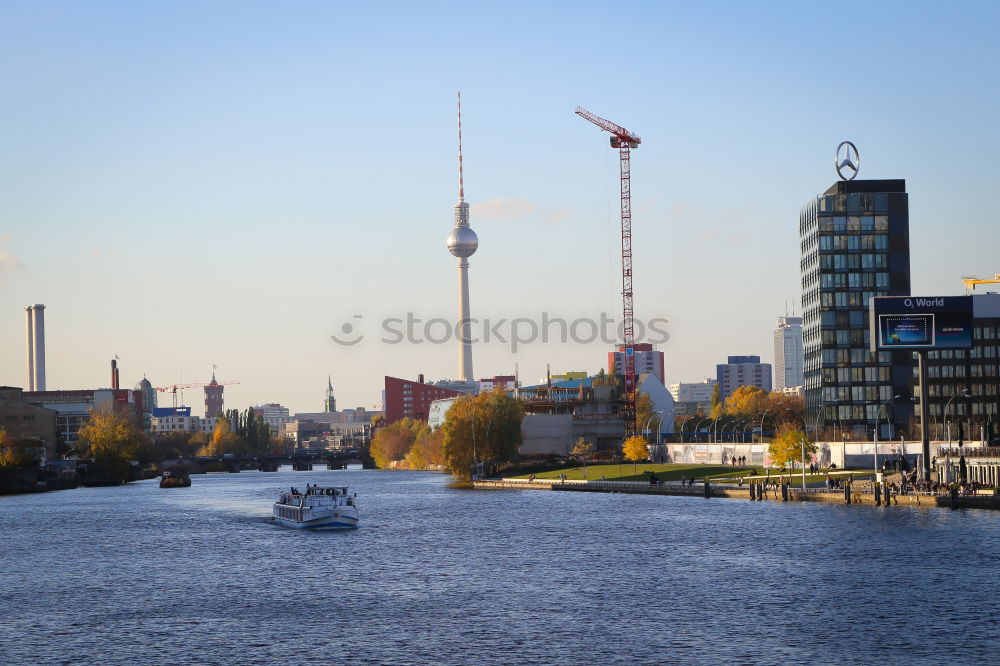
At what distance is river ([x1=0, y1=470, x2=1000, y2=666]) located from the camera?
208 feet

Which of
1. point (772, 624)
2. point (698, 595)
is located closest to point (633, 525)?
point (698, 595)

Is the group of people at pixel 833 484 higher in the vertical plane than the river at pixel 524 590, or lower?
higher

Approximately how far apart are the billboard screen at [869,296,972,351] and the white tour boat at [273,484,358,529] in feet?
205

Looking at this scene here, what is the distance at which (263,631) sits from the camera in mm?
69062

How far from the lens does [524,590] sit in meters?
81.9

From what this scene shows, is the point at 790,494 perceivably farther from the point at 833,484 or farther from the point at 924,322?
the point at 924,322

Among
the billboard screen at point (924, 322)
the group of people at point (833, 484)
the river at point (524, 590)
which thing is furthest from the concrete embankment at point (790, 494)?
the billboard screen at point (924, 322)

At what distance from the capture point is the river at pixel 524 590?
208ft

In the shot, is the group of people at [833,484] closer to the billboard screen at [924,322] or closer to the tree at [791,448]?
the billboard screen at [924,322]

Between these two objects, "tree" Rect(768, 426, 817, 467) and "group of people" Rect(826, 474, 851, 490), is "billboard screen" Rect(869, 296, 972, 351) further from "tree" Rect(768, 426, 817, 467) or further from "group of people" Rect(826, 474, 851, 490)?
"tree" Rect(768, 426, 817, 467)

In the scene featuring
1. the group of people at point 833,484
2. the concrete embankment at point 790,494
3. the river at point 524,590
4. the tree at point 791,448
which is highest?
the tree at point 791,448

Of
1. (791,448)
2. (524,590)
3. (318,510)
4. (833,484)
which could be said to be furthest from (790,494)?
(524,590)

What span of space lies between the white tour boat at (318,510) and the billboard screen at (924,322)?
205 ft

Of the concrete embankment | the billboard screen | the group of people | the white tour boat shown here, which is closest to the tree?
the concrete embankment
